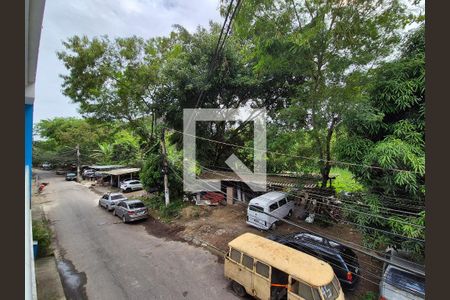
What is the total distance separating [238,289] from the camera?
661 centimetres

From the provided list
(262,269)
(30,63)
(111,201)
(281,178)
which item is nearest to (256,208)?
(281,178)

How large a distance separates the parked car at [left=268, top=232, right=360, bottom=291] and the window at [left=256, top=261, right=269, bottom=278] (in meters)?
1.87

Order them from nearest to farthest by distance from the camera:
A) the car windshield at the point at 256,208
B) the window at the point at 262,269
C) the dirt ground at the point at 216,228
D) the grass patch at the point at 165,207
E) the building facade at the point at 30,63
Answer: the building facade at the point at 30,63, the window at the point at 262,269, the dirt ground at the point at 216,228, the car windshield at the point at 256,208, the grass patch at the point at 165,207

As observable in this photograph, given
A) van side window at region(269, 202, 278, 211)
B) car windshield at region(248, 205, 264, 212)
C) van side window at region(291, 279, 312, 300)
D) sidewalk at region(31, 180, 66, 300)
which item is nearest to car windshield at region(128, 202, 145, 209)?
sidewalk at region(31, 180, 66, 300)

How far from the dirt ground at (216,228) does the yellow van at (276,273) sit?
265 cm

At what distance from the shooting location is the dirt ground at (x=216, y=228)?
9945mm

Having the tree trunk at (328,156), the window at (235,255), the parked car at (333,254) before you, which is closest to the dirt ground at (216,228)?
the parked car at (333,254)

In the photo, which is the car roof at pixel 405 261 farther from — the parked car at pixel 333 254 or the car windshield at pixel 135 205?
the car windshield at pixel 135 205

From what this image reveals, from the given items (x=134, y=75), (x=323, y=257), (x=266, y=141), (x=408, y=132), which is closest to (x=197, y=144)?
(x=266, y=141)

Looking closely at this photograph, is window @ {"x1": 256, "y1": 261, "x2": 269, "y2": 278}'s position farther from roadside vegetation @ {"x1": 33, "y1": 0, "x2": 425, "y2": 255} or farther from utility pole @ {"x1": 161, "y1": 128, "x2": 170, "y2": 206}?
utility pole @ {"x1": 161, "y1": 128, "x2": 170, "y2": 206}

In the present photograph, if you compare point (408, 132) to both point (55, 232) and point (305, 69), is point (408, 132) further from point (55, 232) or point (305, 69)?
point (55, 232)

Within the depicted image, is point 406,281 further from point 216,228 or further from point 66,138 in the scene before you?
point 66,138

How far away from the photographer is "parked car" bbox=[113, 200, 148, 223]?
1234 cm

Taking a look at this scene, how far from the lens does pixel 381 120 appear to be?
6.38m
